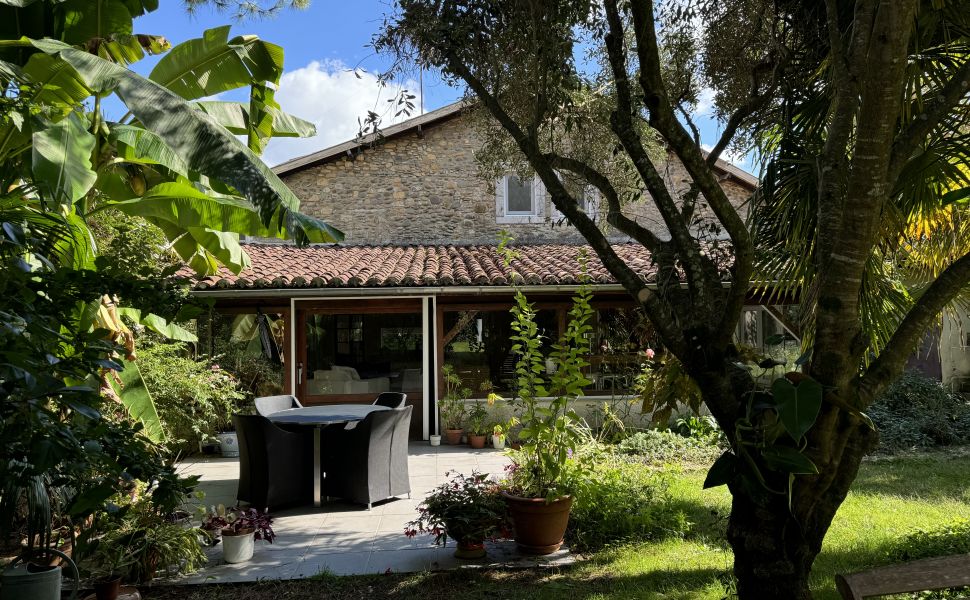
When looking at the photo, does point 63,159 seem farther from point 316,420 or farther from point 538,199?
point 538,199

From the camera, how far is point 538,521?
5629mm

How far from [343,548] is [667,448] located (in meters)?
5.51

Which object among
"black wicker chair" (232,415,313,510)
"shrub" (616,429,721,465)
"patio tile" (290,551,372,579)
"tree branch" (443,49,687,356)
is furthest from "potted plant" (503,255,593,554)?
"shrub" (616,429,721,465)

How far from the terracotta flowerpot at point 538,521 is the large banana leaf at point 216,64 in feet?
14.2

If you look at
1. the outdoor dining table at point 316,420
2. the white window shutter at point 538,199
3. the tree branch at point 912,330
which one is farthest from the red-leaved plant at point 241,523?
the white window shutter at point 538,199

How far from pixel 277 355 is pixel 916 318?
35.8 feet

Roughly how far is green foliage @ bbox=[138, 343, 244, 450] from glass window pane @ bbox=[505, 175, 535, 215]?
722 cm

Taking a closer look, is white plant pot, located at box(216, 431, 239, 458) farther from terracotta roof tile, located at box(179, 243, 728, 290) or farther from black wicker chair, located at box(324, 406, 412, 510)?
black wicker chair, located at box(324, 406, 412, 510)

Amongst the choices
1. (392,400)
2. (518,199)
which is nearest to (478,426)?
(392,400)

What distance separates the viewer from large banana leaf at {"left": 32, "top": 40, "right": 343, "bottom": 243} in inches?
157

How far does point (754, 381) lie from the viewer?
363 centimetres

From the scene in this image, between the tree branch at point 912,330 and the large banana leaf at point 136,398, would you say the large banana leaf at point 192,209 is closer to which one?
the large banana leaf at point 136,398

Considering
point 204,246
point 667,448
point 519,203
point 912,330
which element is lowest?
point 667,448

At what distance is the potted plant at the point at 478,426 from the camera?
1119 cm
